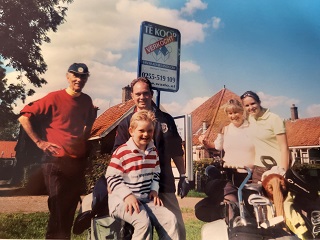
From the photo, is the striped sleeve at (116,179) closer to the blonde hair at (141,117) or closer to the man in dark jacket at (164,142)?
the man in dark jacket at (164,142)

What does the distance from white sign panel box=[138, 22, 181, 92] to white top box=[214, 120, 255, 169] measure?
0.76 meters

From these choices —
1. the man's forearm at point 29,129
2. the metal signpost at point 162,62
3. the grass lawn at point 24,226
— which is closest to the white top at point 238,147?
the metal signpost at point 162,62

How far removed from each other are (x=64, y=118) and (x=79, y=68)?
54 cm

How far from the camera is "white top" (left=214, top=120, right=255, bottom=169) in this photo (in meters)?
3.18

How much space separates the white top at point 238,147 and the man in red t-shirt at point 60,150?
1425 mm

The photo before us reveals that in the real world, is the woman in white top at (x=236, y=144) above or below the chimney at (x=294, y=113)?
below

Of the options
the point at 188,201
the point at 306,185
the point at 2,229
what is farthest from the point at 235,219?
A: the point at 2,229

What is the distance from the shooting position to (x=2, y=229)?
3.00 metres

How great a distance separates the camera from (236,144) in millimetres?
3193

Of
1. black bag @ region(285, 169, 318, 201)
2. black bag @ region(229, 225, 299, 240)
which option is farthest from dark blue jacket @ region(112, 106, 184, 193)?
black bag @ region(285, 169, 318, 201)

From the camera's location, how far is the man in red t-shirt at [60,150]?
9.67ft

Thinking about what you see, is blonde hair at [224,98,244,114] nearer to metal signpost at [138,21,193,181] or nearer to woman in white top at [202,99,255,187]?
woman in white top at [202,99,255,187]

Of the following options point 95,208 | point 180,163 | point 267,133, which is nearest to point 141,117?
point 180,163

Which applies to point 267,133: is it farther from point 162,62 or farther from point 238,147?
point 162,62
